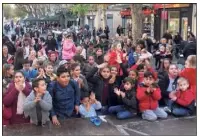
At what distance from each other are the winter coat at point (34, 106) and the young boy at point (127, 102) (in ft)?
2.60

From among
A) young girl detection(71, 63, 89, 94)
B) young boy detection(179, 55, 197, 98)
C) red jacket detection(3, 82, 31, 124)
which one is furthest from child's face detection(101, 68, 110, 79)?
red jacket detection(3, 82, 31, 124)

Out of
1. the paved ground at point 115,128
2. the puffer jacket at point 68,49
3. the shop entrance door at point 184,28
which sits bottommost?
the paved ground at point 115,128

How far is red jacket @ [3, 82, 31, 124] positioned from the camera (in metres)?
3.57

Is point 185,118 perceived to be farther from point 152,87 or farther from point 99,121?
point 99,121

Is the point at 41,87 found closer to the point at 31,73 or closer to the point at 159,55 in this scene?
the point at 31,73

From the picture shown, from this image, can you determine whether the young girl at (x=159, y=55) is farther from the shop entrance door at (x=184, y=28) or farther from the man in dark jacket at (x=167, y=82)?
the man in dark jacket at (x=167, y=82)

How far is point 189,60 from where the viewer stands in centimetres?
424

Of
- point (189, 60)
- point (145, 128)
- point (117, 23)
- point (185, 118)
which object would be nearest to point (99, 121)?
point (145, 128)

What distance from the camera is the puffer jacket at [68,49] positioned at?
6.51 meters

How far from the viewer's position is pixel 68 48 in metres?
6.89

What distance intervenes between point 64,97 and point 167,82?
1.41 m

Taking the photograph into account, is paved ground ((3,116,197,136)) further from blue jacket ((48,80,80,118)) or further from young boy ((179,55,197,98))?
young boy ((179,55,197,98))

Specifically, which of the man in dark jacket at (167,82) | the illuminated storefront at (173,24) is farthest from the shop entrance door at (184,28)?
the man in dark jacket at (167,82)

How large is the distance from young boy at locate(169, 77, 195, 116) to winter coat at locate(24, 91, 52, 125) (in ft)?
4.53
